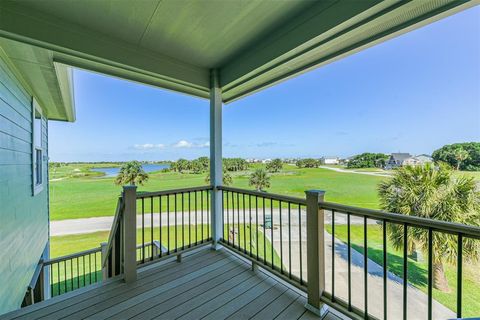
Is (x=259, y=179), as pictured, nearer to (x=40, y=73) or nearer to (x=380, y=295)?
(x=380, y=295)

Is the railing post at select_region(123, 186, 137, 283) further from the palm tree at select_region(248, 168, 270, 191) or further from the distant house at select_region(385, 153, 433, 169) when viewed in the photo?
the palm tree at select_region(248, 168, 270, 191)

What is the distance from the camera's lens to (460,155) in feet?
17.3

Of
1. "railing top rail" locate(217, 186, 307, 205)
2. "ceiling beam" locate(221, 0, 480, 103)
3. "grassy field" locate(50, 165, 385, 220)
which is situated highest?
"ceiling beam" locate(221, 0, 480, 103)

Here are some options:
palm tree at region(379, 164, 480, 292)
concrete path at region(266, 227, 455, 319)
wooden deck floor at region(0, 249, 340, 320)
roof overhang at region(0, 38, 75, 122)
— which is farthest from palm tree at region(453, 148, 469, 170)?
roof overhang at region(0, 38, 75, 122)

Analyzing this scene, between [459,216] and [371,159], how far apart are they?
2.74 metres

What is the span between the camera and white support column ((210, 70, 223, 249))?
318 centimetres

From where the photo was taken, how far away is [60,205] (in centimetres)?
1762

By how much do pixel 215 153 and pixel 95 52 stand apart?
6.33 feet

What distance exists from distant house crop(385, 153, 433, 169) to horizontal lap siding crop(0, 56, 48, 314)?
932cm

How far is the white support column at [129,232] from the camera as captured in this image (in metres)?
2.28

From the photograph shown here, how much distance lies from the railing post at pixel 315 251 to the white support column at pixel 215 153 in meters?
→ 1.65

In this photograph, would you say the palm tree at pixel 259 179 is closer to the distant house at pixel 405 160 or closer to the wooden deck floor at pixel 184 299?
the distant house at pixel 405 160

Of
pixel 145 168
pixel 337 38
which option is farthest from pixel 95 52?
pixel 145 168

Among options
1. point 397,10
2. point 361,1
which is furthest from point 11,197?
point 397,10
